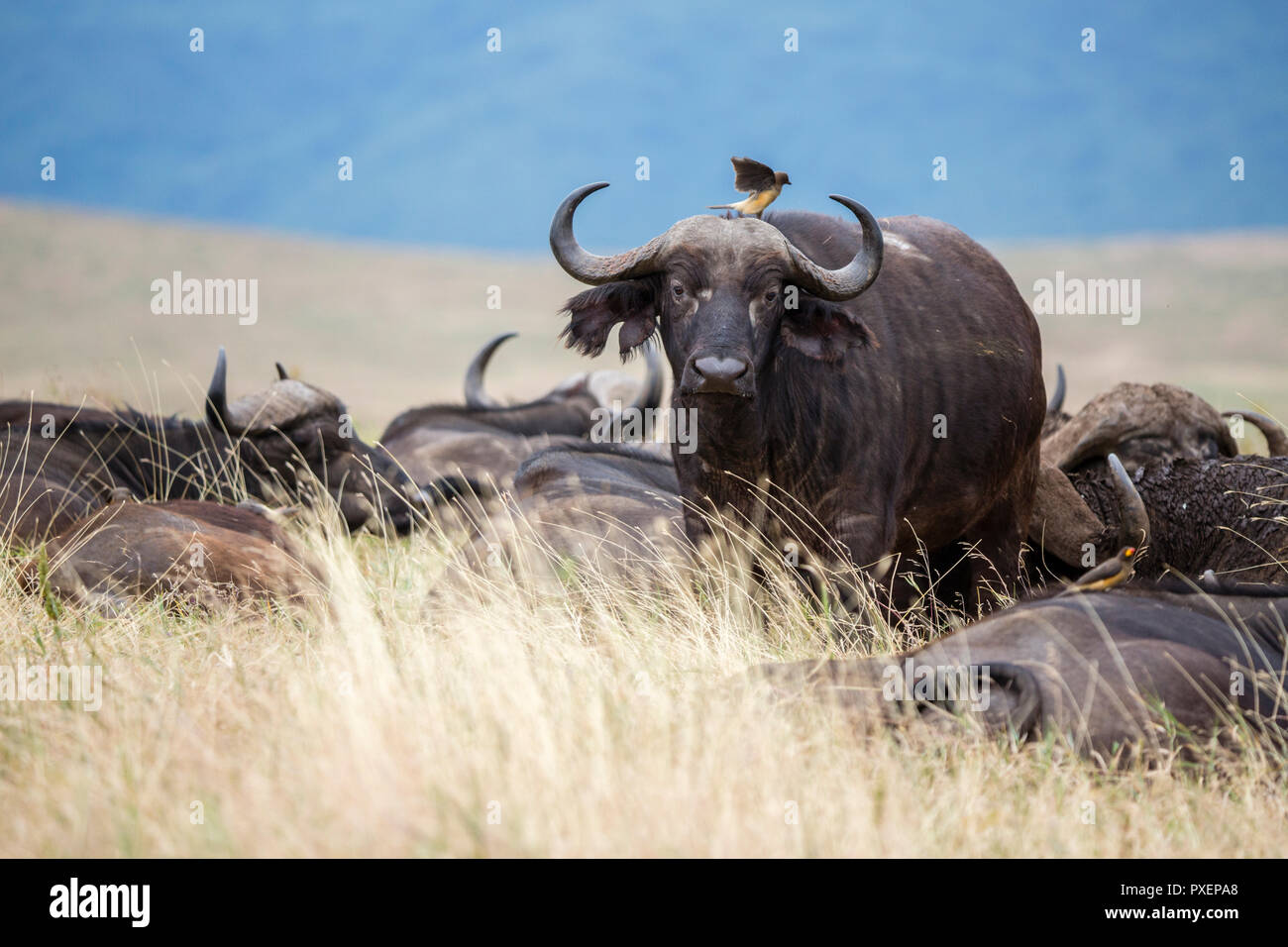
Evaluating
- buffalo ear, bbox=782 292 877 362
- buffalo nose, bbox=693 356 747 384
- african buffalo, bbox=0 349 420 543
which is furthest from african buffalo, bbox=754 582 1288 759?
african buffalo, bbox=0 349 420 543

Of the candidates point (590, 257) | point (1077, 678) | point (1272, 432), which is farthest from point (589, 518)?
point (1272, 432)

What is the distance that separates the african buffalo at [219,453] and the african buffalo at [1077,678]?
4401 mm

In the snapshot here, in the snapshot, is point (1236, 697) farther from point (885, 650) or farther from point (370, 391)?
point (370, 391)

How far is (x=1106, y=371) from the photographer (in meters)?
51.4

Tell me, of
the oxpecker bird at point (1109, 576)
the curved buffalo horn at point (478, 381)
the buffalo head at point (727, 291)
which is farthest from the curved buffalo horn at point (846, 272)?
the curved buffalo horn at point (478, 381)

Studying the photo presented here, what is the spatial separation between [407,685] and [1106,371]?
50875mm

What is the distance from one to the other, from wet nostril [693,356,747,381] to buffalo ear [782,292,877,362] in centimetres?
68

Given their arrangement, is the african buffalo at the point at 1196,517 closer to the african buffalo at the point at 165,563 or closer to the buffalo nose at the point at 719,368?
the buffalo nose at the point at 719,368

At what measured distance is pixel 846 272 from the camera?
5949 millimetres

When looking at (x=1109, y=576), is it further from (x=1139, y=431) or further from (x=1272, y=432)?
(x=1272, y=432)

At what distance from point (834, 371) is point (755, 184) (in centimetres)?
100

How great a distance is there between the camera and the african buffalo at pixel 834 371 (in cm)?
580

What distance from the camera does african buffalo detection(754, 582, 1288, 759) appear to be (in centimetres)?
414
